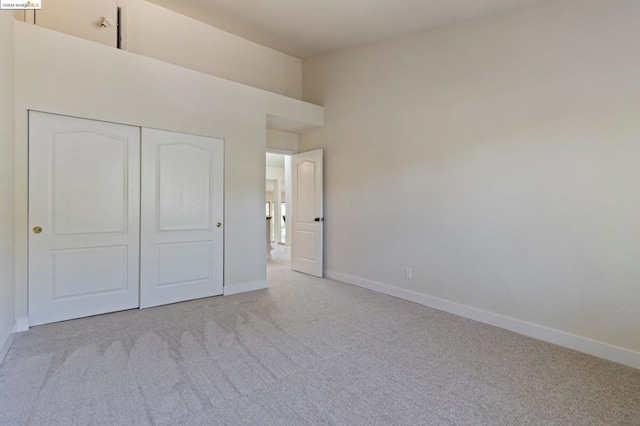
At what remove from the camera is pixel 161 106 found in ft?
11.8

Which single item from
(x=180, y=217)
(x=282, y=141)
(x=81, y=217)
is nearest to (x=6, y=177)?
(x=81, y=217)

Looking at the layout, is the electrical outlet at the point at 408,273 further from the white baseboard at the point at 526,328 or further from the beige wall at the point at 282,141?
the beige wall at the point at 282,141

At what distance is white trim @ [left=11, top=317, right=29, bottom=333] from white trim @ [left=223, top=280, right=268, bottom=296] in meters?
1.92

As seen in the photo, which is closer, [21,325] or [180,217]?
[21,325]

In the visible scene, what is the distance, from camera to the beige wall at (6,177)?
2.43 m

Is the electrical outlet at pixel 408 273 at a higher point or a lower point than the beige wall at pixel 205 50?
lower

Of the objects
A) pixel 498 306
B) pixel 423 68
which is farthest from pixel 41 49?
pixel 498 306

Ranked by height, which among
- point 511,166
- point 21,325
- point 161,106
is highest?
point 161,106

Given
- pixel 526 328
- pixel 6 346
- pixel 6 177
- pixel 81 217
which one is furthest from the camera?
pixel 81 217

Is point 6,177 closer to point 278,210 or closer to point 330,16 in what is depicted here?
point 330,16

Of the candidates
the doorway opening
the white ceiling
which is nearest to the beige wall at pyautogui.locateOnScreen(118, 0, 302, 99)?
the white ceiling

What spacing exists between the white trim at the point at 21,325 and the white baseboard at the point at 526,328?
3846 mm

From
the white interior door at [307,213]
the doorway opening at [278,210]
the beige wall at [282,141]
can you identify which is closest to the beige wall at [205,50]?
the beige wall at [282,141]

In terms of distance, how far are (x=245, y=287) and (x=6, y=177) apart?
8.82 ft
